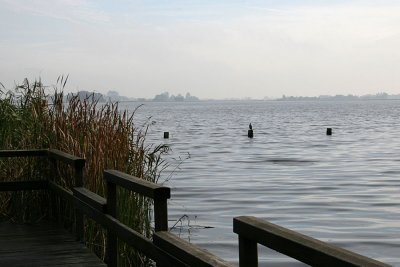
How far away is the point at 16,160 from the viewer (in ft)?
36.6

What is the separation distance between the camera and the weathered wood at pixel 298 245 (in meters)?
3.36

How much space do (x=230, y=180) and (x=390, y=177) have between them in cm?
620

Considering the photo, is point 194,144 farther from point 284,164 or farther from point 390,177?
point 390,177

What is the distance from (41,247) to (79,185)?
880mm

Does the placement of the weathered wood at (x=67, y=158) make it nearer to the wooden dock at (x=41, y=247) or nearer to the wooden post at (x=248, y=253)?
the wooden dock at (x=41, y=247)

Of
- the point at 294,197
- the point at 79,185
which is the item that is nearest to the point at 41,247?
the point at 79,185

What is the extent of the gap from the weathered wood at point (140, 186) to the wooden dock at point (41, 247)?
42.6 inches

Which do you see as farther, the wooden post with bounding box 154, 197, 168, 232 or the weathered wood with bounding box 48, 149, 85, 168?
the weathered wood with bounding box 48, 149, 85, 168

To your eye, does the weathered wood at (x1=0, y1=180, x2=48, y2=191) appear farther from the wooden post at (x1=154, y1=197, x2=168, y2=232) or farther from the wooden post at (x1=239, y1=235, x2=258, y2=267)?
the wooden post at (x1=239, y1=235, x2=258, y2=267)

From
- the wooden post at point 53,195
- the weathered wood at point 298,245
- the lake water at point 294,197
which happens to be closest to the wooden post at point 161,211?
the weathered wood at point 298,245

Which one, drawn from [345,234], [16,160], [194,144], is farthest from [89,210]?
[194,144]

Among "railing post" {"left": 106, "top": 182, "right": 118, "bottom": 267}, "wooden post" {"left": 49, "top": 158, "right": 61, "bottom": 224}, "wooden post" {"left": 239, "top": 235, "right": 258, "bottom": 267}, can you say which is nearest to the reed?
"wooden post" {"left": 49, "top": 158, "right": 61, "bottom": 224}

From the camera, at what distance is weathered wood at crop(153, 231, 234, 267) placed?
16.1 ft

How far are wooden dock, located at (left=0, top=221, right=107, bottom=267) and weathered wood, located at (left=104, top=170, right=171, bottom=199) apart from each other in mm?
1081
